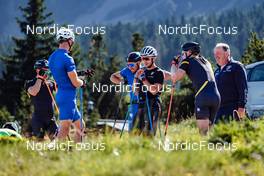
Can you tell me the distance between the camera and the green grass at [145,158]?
5.74 meters

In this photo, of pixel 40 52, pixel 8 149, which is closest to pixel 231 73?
pixel 8 149

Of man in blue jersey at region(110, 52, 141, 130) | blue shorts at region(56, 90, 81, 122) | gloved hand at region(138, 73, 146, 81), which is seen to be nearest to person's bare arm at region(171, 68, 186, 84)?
gloved hand at region(138, 73, 146, 81)

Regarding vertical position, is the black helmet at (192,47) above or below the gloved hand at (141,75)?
above

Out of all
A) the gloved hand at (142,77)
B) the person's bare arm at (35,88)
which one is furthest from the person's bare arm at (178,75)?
the person's bare arm at (35,88)

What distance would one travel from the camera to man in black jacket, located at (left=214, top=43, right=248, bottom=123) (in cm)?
958

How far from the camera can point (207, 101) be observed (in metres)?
9.02

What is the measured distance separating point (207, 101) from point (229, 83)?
0.88 metres

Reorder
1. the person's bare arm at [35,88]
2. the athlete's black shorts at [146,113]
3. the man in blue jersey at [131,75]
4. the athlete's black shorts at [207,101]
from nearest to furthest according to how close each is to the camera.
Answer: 1. the athlete's black shorts at [207,101]
2. the athlete's black shorts at [146,113]
3. the man in blue jersey at [131,75]
4. the person's bare arm at [35,88]

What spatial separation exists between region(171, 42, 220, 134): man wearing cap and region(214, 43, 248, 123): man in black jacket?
0.59m

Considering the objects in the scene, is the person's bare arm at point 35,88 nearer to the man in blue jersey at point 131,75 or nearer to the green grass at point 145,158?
the man in blue jersey at point 131,75

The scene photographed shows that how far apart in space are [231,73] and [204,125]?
4.07 feet

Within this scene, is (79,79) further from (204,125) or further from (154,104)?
(204,125)

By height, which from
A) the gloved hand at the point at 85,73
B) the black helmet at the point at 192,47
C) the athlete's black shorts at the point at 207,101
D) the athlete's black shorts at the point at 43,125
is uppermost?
the black helmet at the point at 192,47

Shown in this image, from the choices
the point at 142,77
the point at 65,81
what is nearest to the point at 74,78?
the point at 65,81
